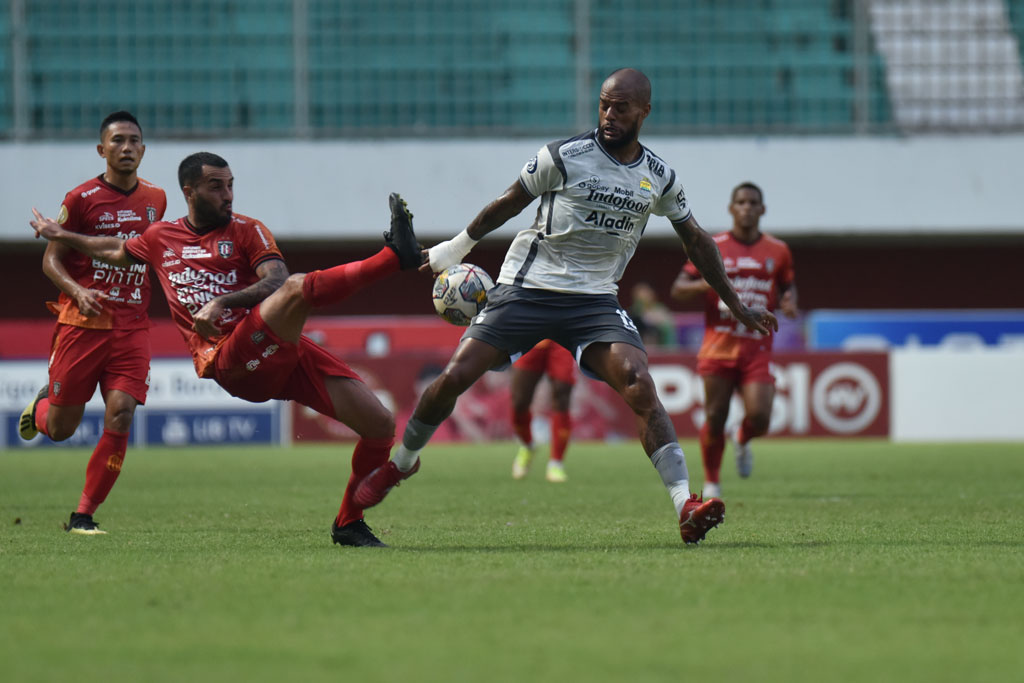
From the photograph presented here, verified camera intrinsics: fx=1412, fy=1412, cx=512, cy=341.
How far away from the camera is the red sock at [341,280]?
624cm

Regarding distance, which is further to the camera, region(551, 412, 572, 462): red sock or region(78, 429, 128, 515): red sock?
region(551, 412, 572, 462): red sock

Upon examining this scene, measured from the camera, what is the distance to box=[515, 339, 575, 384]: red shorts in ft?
40.5

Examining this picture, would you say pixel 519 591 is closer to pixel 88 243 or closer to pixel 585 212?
pixel 585 212

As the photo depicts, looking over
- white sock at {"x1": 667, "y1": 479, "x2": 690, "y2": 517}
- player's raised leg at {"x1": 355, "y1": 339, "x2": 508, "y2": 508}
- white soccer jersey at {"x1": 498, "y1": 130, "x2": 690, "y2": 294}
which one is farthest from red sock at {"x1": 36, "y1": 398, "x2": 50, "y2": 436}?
white sock at {"x1": 667, "y1": 479, "x2": 690, "y2": 517}

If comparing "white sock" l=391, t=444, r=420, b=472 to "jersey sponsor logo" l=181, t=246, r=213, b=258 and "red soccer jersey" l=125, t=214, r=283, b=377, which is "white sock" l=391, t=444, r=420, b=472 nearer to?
"red soccer jersey" l=125, t=214, r=283, b=377

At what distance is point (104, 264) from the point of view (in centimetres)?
793

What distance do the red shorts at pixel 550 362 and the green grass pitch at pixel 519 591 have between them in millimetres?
2206

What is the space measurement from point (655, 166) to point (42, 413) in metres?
3.97

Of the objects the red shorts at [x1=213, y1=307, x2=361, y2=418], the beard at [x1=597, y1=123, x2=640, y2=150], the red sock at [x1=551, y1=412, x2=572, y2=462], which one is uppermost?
the beard at [x1=597, y1=123, x2=640, y2=150]

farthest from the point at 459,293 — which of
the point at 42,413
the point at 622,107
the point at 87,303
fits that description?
the point at 42,413

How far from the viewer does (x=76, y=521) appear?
7770 millimetres

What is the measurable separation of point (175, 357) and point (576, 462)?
6281 millimetres

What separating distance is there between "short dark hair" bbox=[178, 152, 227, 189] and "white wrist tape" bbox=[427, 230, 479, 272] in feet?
3.59

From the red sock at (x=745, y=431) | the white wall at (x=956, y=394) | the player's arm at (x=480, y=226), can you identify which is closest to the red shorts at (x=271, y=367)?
the player's arm at (x=480, y=226)
